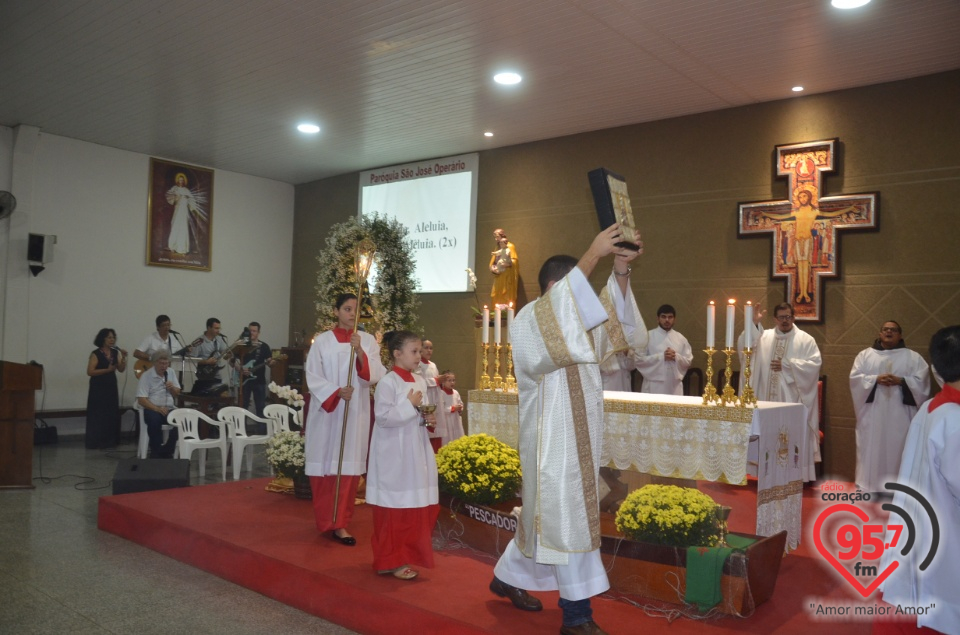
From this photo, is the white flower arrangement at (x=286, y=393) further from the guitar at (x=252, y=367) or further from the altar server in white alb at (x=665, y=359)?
the altar server in white alb at (x=665, y=359)

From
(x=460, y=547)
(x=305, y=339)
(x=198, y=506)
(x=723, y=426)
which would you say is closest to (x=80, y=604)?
(x=198, y=506)

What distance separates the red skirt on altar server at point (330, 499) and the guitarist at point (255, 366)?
20.7ft

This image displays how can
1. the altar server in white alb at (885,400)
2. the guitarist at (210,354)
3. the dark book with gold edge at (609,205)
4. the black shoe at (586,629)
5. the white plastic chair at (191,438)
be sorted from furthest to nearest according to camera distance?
the guitarist at (210,354) < the white plastic chair at (191,438) < the altar server in white alb at (885,400) < the dark book with gold edge at (609,205) < the black shoe at (586,629)

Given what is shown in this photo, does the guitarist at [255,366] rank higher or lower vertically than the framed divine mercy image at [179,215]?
lower

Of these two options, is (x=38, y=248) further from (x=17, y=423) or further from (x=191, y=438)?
(x=191, y=438)

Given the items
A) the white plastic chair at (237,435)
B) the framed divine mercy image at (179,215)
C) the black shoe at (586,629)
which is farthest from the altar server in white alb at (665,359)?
the framed divine mercy image at (179,215)

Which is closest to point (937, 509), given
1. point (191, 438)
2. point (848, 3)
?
point (848, 3)

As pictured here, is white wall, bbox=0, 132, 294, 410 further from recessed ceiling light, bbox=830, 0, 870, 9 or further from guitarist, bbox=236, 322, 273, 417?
recessed ceiling light, bbox=830, 0, 870, 9

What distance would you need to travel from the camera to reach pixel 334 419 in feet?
18.9

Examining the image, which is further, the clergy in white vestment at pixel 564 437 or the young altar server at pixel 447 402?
the young altar server at pixel 447 402

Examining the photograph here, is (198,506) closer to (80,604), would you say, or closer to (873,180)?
(80,604)

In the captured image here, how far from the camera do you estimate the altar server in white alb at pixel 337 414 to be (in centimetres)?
Answer: 560

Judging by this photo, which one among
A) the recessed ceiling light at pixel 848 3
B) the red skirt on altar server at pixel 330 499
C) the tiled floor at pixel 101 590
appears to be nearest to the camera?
the tiled floor at pixel 101 590

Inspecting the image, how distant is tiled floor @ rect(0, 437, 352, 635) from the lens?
431 cm
